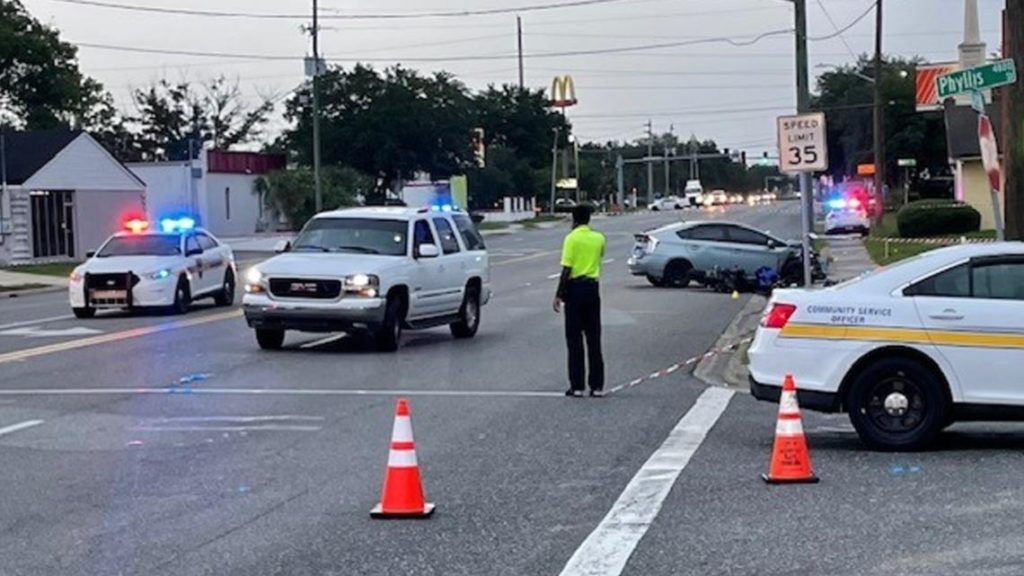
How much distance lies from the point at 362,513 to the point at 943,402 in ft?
14.8

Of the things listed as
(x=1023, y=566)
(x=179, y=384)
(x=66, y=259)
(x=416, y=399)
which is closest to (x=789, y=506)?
(x=1023, y=566)

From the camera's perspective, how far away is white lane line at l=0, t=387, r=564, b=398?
49.5 feet

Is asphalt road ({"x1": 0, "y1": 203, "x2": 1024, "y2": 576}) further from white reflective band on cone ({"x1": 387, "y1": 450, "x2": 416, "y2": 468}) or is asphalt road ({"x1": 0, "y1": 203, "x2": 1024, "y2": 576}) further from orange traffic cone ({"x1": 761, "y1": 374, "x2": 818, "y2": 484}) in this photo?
white reflective band on cone ({"x1": 387, "y1": 450, "x2": 416, "y2": 468})

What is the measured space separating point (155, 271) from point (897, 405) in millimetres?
17374

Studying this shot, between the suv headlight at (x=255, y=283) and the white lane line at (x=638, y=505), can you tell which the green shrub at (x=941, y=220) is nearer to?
the suv headlight at (x=255, y=283)

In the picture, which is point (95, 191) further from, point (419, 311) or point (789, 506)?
point (789, 506)

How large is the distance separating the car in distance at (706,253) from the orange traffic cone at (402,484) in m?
24.5

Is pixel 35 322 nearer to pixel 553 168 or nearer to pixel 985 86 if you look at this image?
pixel 985 86

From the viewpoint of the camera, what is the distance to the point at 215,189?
7694 cm

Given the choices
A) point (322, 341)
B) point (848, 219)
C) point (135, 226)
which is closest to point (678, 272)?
point (135, 226)

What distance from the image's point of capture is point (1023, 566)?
7477 millimetres

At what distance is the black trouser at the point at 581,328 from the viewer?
14852mm

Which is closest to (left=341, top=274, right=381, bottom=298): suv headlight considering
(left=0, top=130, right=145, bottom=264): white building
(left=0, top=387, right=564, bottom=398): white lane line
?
(left=0, top=387, right=564, bottom=398): white lane line

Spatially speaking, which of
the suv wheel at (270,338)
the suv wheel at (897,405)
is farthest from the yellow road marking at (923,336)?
the suv wheel at (270,338)
